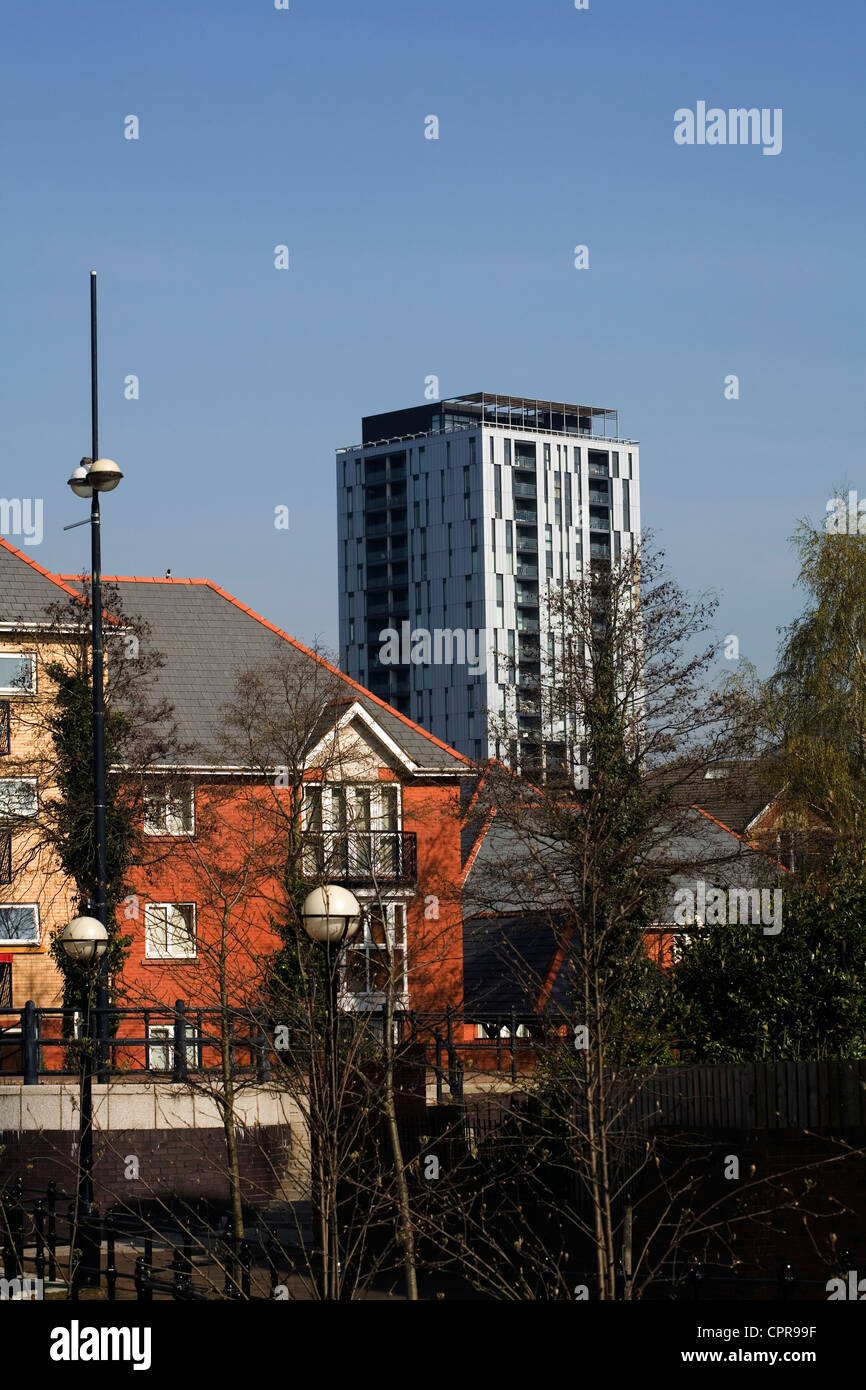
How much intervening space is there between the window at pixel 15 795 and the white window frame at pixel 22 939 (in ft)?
10.3

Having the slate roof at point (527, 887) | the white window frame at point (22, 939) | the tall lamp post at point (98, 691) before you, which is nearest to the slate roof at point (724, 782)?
the slate roof at point (527, 887)

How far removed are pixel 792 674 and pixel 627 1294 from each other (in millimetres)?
33732

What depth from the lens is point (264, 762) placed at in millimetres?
39688

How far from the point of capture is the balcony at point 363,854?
3600 centimetres

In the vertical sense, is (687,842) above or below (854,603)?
below

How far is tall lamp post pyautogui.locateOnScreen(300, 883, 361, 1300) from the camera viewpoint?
11.3 m

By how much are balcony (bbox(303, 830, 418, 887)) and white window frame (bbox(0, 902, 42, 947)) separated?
6554 millimetres

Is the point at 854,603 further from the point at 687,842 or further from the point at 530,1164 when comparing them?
the point at 530,1164

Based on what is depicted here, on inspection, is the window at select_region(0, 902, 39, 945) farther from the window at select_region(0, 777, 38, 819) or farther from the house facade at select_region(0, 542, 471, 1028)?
the window at select_region(0, 777, 38, 819)

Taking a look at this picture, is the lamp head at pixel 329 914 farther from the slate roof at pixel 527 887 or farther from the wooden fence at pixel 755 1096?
the slate roof at pixel 527 887

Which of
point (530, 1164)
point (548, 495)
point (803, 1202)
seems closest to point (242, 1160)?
point (530, 1164)

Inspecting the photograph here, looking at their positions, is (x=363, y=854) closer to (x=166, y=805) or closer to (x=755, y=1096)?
(x=166, y=805)

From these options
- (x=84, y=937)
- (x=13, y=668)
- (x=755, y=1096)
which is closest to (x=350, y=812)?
(x=13, y=668)

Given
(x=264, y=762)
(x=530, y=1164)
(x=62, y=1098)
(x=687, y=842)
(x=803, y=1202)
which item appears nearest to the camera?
(x=803, y=1202)
